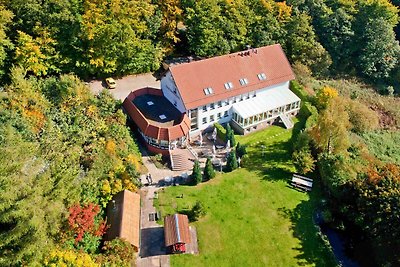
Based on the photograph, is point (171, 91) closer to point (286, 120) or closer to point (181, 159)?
point (181, 159)

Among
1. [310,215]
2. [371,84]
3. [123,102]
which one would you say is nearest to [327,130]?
[310,215]

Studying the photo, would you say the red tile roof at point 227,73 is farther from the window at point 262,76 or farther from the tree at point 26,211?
the tree at point 26,211

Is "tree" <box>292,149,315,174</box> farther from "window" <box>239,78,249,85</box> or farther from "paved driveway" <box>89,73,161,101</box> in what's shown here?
"paved driveway" <box>89,73,161,101</box>

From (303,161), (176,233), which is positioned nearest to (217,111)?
(303,161)

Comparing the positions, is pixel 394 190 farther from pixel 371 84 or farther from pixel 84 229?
pixel 371 84

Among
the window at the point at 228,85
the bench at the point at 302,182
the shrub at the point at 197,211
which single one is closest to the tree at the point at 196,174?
the shrub at the point at 197,211

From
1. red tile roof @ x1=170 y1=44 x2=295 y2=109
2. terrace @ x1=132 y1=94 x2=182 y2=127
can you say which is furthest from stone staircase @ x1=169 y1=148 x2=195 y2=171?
red tile roof @ x1=170 y1=44 x2=295 y2=109
